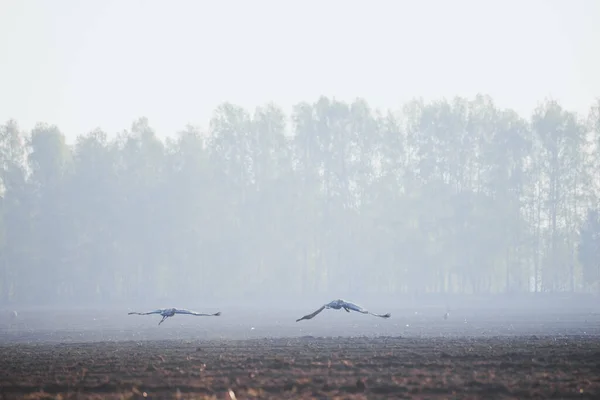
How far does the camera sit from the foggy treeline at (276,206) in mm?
107062

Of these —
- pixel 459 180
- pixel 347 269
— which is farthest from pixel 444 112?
pixel 347 269

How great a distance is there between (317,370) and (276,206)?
283ft

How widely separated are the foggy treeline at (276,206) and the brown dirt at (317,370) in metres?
69.4

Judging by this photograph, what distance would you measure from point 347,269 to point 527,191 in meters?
22.9

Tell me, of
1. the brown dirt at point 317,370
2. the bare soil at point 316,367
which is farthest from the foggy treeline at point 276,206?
the brown dirt at point 317,370

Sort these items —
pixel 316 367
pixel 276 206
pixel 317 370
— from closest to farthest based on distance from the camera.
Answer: pixel 317 370
pixel 316 367
pixel 276 206

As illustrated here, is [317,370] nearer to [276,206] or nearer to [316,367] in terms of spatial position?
[316,367]

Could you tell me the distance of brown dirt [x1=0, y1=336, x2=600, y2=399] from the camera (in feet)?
73.0

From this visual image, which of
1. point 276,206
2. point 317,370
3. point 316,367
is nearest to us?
point 317,370

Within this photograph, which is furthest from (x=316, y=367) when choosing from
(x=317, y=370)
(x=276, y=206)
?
(x=276, y=206)

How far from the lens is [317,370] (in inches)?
1066

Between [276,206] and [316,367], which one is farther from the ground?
[276,206]

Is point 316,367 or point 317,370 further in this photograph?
point 316,367

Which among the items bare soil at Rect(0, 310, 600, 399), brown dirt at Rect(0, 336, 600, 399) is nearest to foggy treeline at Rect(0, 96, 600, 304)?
bare soil at Rect(0, 310, 600, 399)
